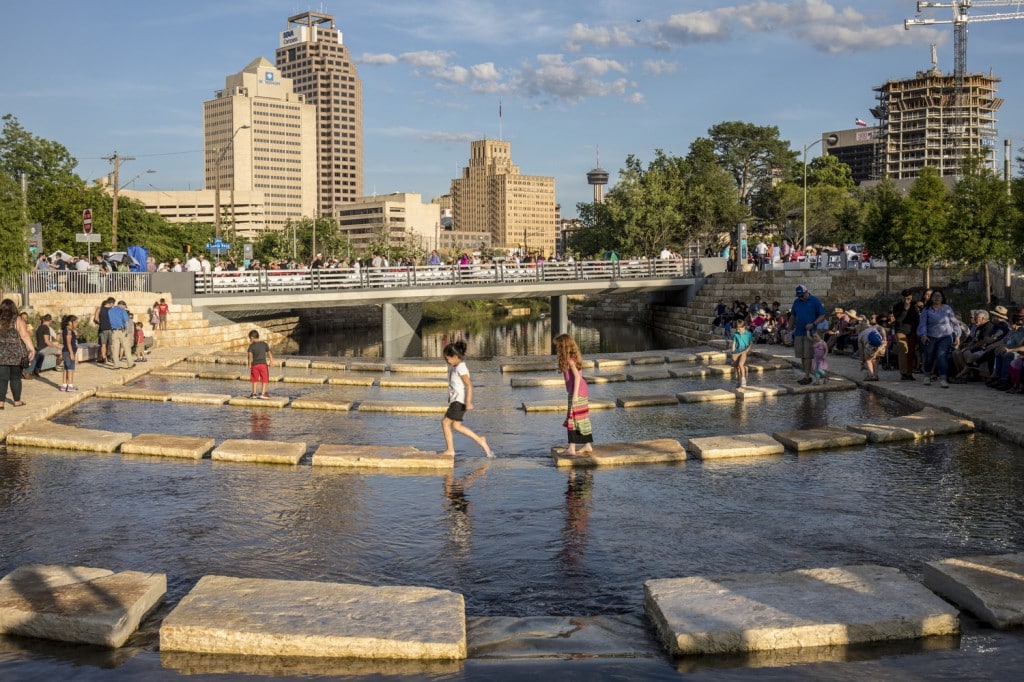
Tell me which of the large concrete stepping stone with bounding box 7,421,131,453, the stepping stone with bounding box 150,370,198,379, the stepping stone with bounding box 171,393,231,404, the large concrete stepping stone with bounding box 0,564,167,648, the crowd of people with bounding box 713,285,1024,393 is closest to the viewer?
the large concrete stepping stone with bounding box 0,564,167,648

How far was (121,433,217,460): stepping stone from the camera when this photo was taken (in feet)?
39.4

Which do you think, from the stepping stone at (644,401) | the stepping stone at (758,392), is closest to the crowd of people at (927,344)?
the stepping stone at (758,392)

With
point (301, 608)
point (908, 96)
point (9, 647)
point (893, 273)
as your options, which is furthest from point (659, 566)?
point (908, 96)

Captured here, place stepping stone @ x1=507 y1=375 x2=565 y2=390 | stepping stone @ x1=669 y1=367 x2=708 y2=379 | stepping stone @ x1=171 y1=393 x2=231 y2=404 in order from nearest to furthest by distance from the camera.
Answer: stepping stone @ x1=171 y1=393 x2=231 y2=404 < stepping stone @ x1=507 y1=375 x2=565 y2=390 < stepping stone @ x1=669 y1=367 x2=708 y2=379

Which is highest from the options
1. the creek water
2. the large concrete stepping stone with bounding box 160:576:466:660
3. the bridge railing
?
the bridge railing

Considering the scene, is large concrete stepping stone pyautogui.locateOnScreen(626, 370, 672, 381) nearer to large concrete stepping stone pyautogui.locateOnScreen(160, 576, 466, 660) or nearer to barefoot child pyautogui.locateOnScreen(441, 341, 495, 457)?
barefoot child pyautogui.locateOnScreen(441, 341, 495, 457)

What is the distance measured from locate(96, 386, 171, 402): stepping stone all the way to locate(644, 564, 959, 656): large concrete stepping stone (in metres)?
14.4

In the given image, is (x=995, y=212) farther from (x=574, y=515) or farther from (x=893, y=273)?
(x=574, y=515)

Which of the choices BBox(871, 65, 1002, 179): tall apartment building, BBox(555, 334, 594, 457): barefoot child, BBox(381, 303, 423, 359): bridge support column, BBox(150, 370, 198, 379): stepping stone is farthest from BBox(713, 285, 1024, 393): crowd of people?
BBox(871, 65, 1002, 179): tall apartment building

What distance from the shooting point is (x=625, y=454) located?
11.5 metres

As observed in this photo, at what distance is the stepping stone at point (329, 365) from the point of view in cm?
2553

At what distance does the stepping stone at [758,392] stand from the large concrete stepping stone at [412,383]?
6734mm

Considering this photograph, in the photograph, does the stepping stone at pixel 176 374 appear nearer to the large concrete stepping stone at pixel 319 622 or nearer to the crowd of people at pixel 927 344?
the crowd of people at pixel 927 344

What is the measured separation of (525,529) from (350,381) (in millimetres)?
13925
